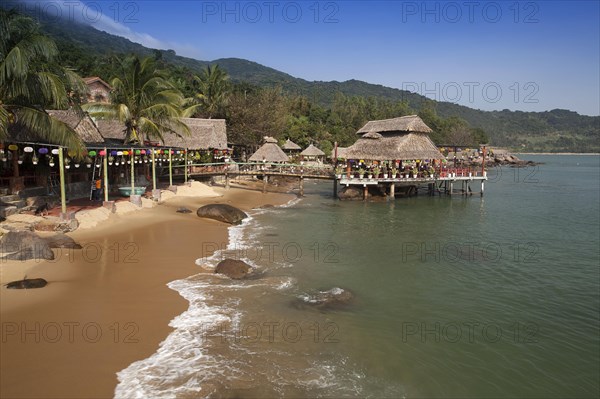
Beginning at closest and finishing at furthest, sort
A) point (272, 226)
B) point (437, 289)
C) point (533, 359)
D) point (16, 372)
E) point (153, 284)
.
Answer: point (16, 372) < point (533, 359) < point (153, 284) < point (437, 289) < point (272, 226)

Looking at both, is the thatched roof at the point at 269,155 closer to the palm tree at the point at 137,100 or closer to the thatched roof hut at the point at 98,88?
the palm tree at the point at 137,100

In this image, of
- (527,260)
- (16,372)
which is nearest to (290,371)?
(16,372)

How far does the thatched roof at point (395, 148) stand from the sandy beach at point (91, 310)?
19350mm

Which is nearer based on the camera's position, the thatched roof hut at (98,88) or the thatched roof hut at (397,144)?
the thatched roof hut at (397,144)

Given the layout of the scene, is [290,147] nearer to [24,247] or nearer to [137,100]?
[137,100]

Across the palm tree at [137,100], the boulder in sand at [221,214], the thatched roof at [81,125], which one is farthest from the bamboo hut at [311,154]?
the thatched roof at [81,125]

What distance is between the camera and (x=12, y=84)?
13.0 meters

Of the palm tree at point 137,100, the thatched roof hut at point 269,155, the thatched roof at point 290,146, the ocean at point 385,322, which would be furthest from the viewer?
the thatched roof at point 290,146

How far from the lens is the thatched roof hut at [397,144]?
3209cm

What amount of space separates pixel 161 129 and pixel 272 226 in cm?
1122

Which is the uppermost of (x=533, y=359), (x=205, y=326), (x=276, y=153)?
(x=276, y=153)

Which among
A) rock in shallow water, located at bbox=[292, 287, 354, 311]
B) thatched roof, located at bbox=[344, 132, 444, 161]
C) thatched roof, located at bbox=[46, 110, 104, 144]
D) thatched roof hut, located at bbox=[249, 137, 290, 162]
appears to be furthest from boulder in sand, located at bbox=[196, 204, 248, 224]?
thatched roof hut, located at bbox=[249, 137, 290, 162]

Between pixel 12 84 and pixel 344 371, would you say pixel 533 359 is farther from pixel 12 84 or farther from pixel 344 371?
pixel 12 84

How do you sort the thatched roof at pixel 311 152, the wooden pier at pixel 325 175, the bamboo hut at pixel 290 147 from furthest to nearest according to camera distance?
1. the bamboo hut at pixel 290 147
2. the thatched roof at pixel 311 152
3. the wooden pier at pixel 325 175
